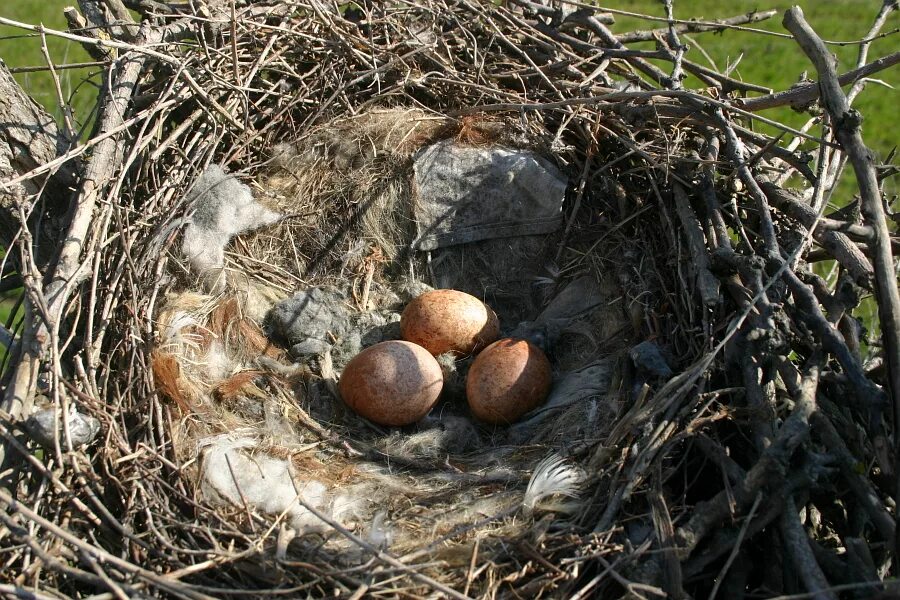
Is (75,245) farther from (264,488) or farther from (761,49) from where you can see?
(761,49)

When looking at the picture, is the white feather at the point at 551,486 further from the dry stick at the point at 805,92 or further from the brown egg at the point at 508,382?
the dry stick at the point at 805,92

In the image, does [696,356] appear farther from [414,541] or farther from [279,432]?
[279,432]

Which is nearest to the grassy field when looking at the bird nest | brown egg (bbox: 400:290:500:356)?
the bird nest

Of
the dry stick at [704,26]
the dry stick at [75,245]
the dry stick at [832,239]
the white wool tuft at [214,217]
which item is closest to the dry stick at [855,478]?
the dry stick at [832,239]

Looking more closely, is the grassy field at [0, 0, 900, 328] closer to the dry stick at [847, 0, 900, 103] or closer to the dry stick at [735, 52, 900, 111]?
the dry stick at [847, 0, 900, 103]

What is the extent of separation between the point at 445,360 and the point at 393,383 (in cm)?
35

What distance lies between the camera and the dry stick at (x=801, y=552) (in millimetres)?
1938

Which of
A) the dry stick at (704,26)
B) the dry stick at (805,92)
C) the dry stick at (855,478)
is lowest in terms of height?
the dry stick at (855,478)

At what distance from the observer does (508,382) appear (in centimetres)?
309

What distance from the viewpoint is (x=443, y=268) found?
3.80 metres

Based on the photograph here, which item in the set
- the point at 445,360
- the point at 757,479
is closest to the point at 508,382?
the point at 445,360

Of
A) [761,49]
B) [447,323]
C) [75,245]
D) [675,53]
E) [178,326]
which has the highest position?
[761,49]

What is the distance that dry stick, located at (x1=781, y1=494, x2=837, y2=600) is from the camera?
1.94m

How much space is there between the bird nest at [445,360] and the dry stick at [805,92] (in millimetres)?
14
